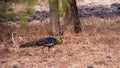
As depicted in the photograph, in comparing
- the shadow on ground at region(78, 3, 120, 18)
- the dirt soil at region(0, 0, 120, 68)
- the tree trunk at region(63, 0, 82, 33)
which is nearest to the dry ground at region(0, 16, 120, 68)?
the dirt soil at region(0, 0, 120, 68)

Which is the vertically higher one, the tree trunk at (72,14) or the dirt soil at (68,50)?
the tree trunk at (72,14)

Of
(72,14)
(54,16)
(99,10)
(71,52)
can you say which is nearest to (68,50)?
(71,52)

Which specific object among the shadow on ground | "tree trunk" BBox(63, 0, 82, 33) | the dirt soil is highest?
"tree trunk" BBox(63, 0, 82, 33)

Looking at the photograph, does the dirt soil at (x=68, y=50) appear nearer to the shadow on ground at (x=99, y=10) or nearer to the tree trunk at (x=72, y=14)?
the tree trunk at (x=72, y=14)

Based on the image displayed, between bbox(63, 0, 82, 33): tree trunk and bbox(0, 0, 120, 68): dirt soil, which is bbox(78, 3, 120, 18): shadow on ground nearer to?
bbox(0, 0, 120, 68): dirt soil

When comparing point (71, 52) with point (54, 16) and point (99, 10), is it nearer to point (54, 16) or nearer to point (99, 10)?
point (54, 16)

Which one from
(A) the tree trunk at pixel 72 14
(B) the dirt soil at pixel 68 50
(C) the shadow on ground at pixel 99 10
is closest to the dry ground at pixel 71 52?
(B) the dirt soil at pixel 68 50

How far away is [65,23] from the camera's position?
8250 mm

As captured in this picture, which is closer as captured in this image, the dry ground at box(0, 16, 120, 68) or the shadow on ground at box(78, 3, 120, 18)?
the dry ground at box(0, 16, 120, 68)

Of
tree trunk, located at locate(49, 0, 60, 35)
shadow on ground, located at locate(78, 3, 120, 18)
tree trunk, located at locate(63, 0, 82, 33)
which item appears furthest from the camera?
shadow on ground, located at locate(78, 3, 120, 18)

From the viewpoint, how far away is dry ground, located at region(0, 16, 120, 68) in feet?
18.7

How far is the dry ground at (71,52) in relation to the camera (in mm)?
5695

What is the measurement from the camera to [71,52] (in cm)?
633

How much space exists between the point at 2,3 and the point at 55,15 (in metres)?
1.06
